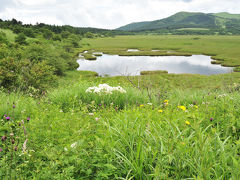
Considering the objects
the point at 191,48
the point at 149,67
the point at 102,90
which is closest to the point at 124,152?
the point at 102,90

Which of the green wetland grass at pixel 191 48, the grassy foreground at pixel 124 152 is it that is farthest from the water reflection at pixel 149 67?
the grassy foreground at pixel 124 152

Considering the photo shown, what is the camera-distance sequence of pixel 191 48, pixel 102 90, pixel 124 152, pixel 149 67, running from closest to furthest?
1. pixel 124 152
2. pixel 102 90
3. pixel 149 67
4. pixel 191 48

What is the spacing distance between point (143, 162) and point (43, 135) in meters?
2.39

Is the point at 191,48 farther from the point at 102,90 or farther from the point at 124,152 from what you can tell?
the point at 124,152

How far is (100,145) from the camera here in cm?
328

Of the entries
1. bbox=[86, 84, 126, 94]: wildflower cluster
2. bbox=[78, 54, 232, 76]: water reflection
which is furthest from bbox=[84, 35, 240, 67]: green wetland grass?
bbox=[86, 84, 126, 94]: wildflower cluster

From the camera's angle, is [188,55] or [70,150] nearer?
[70,150]

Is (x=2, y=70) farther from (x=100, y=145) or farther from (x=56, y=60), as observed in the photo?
(x=56, y=60)

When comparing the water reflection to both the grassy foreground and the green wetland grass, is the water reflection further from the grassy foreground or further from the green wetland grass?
the grassy foreground

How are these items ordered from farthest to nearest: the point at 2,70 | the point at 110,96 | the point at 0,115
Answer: the point at 2,70 → the point at 110,96 → the point at 0,115

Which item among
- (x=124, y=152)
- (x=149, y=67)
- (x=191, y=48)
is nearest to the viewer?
(x=124, y=152)

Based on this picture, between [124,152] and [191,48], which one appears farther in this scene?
[191,48]

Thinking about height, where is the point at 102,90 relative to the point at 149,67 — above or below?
below

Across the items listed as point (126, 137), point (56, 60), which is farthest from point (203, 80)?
point (126, 137)
